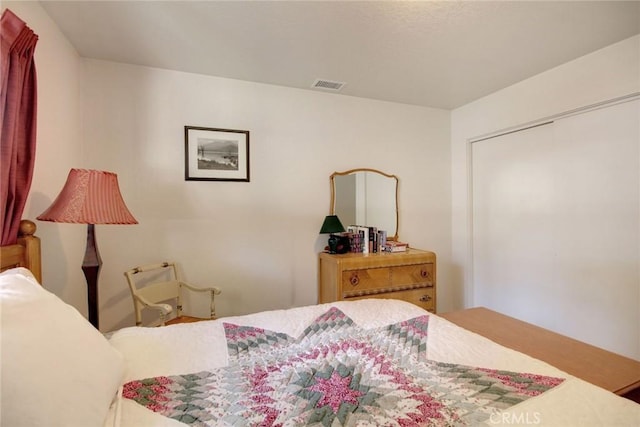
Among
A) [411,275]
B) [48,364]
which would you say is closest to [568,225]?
[411,275]

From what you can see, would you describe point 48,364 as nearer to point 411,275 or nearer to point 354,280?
point 354,280

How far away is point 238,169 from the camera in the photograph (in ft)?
8.38

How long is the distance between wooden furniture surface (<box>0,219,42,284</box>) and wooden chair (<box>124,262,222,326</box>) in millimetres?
656

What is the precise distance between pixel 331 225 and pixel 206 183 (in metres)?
1.10

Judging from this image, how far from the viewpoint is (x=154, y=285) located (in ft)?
7.03

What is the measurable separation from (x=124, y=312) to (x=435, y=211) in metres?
3.02

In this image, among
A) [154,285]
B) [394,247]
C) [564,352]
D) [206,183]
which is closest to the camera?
[564,352]

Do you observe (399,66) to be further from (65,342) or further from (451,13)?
(65,342)

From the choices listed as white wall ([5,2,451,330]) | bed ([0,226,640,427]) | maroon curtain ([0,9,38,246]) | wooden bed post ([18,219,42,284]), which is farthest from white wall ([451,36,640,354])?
wooden bed post ([18,219,42,284])

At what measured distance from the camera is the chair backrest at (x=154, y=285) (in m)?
1.96

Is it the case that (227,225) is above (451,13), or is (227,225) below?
below

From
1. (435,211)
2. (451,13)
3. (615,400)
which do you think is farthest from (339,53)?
(615,400)

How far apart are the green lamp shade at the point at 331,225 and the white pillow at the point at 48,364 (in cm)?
189

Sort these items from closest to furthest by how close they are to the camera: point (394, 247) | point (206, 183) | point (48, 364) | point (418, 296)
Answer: point (48, 364) < point (206, 183) < point (418, 296) < point (394, 247)
